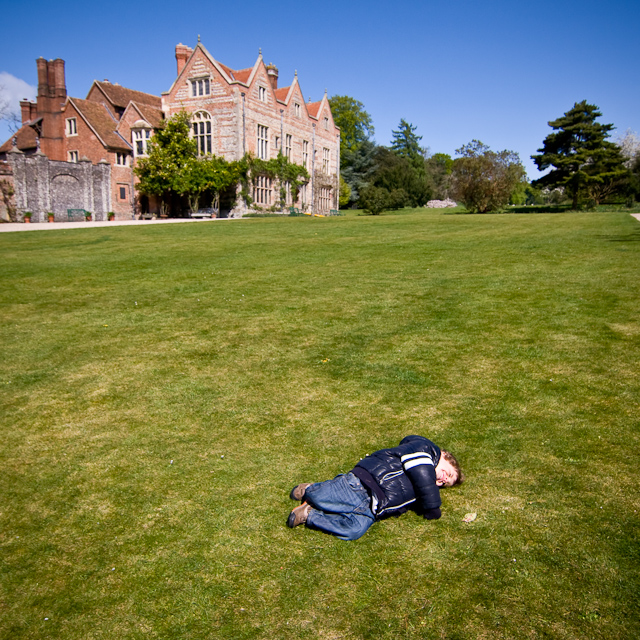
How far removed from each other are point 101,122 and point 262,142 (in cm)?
1340

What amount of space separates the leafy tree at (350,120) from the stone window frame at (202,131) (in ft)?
136

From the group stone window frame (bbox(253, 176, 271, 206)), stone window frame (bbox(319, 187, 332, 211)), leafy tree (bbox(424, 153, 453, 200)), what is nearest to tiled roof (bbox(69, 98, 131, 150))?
stone window frame (bbox(253, 176, 271, 206))

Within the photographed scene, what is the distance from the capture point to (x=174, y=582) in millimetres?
2961

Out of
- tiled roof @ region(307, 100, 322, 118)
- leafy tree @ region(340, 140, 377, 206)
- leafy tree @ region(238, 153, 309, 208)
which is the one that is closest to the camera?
leafy tree @ region(238, 153, 309, 208)

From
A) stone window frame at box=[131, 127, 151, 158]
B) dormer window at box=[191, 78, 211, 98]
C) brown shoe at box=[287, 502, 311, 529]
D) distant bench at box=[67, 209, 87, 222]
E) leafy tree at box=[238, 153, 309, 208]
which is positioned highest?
dormer window at box=[191, 78, 211, 98]

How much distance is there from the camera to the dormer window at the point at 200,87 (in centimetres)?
3928

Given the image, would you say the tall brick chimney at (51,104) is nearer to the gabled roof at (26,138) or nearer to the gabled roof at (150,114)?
the gabled roof at (26,138)

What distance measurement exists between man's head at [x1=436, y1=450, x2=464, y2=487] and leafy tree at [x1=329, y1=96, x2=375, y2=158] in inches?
3124

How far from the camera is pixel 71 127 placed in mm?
40938

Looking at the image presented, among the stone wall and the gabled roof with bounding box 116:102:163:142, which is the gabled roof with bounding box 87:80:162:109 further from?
the stone wall

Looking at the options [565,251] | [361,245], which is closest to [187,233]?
[361,245]

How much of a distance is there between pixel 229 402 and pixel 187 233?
17.2 meters

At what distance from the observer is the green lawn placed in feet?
9.11

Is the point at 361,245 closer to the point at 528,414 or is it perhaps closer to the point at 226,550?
the point at 528,414
